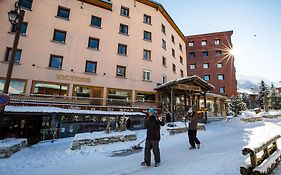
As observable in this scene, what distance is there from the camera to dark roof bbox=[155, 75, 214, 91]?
55.1 feet

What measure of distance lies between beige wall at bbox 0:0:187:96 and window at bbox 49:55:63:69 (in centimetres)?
37

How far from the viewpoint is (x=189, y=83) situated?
1878cm

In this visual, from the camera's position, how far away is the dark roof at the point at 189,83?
16781mm

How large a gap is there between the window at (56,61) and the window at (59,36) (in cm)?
181

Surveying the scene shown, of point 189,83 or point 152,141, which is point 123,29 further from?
point 152,141

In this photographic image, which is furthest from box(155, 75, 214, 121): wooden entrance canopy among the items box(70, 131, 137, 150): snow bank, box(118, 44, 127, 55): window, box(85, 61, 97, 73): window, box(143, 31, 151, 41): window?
box(70, 131, 137, 150): snow bank

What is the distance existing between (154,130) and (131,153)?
2486 millimetres

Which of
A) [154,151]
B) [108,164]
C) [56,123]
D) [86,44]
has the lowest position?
[108,164]

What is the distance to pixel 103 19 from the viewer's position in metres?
19.0

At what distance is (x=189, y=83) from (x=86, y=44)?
12098 mm

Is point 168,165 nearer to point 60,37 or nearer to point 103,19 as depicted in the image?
point 60,37

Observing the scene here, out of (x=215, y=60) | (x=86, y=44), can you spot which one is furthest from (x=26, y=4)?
(x=215, y=60)

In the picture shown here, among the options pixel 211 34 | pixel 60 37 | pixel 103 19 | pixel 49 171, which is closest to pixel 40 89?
pixel 60 37

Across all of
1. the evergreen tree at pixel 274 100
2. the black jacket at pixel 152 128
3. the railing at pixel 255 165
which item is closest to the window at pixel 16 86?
the black jacket at pixel 152 128
